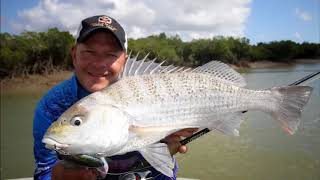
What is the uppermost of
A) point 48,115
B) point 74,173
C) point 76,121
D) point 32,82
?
point 76,121

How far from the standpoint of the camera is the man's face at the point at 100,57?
2637 millimetres

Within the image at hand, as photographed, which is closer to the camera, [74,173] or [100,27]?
[74,173]

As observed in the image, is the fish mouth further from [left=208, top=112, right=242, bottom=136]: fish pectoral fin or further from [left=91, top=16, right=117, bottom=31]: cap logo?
[left=91, top=16, right=117, bottom=31]: cap logo

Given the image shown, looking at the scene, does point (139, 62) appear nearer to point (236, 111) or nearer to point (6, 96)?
point (236, 111)

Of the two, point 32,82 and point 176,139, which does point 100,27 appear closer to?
point 176,139

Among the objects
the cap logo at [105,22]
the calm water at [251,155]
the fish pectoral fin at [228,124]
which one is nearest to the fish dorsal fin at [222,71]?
the fish pectoral fin at [228,124]

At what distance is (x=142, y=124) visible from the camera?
2084 mm

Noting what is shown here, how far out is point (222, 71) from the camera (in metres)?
2.46

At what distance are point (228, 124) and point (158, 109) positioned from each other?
0.49 metres

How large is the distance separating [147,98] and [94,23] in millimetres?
855

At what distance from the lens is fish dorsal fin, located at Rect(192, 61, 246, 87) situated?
2436mm

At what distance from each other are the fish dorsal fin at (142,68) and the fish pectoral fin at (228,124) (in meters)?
0.43

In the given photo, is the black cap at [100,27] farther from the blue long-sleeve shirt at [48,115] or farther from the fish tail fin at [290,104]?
the fish tail fin at [290,104]

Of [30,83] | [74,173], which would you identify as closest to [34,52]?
[30,83]
